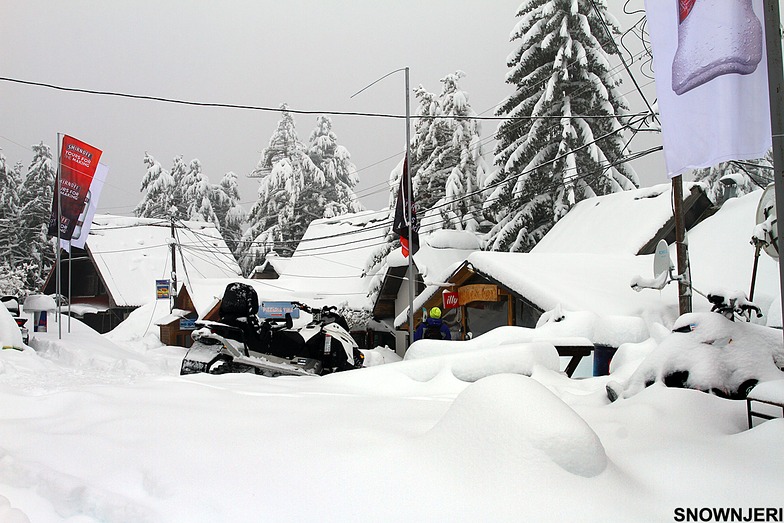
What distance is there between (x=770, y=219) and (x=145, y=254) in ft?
103

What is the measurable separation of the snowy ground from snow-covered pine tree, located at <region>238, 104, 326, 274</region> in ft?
115

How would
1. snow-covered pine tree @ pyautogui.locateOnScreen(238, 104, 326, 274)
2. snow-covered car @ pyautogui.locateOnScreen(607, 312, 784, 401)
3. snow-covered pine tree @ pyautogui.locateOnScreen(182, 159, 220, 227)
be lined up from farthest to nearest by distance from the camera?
1. snow-covered pine tree @ pyautogui.locateOnScreen(182, 159, 220, 227)
2. snow-covered pine tree @ pyautogui.locateOnScreen(238, 104, 326, 274)
3. snow-covered car @ pyautogui.locateOnScreen(607, 312, 784, 401)

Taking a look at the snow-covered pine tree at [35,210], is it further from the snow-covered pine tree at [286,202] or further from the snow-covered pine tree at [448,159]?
the snow-covered pine tree at [448,159]

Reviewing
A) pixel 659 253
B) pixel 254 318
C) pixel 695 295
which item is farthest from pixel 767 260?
pixel 254 318

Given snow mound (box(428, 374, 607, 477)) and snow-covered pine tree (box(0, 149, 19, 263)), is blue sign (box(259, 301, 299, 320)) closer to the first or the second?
snow mound (box(428, 374, 607, 477))

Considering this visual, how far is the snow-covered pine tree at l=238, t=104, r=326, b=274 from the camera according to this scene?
39.4 m

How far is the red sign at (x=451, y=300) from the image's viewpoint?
15.1 m

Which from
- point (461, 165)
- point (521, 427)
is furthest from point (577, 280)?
point (461, 165)

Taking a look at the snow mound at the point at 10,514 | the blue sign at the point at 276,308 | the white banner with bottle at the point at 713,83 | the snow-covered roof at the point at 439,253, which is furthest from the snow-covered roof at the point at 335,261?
the snow mound at the point at 10,514

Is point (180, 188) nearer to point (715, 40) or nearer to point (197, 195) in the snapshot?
point (197, 195)

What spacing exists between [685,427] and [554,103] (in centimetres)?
1827

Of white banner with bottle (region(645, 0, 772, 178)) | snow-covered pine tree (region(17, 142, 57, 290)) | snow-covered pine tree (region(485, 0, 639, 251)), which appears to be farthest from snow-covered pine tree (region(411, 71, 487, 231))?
white banner with bottle (region(645, 0, 772, 178))

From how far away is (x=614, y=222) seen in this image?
17.0m

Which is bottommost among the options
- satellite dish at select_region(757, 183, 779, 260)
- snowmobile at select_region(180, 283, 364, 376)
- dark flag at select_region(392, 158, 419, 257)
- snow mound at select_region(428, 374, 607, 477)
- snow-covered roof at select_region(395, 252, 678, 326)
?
snowmobile at select_region(180, 283, 364, 376)
